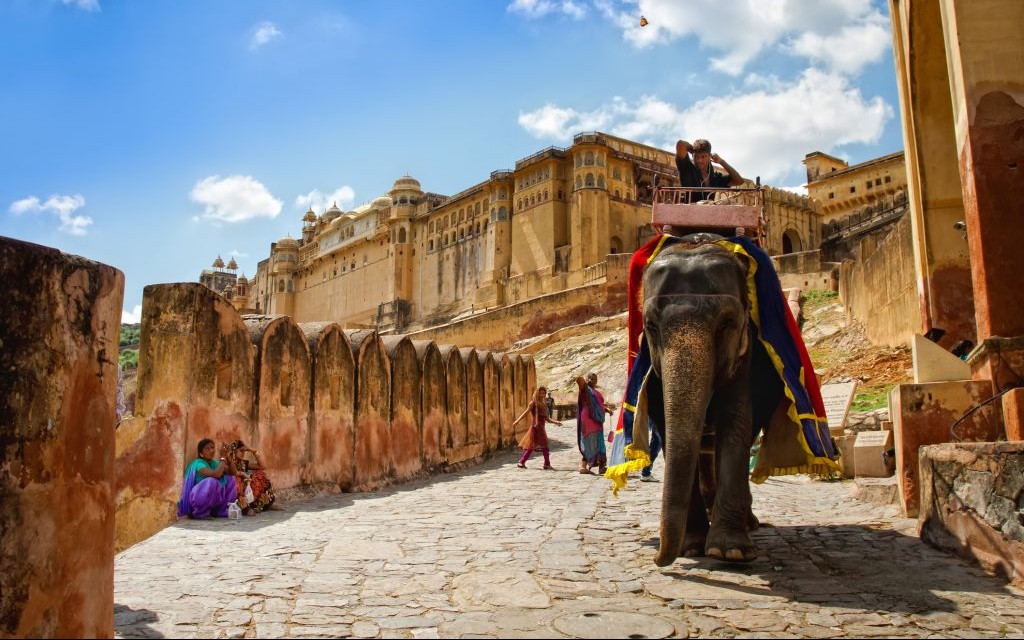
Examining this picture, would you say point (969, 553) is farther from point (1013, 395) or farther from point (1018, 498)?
point (1013, 395)

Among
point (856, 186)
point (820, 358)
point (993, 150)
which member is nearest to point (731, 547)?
point (993, 150)

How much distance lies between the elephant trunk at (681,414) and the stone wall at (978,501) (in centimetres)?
154

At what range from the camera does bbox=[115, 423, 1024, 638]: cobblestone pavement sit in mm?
3600

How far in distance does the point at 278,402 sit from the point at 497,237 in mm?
45058

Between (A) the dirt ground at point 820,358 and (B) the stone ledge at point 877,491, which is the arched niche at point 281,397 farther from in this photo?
(A) the dirt ground at point 820,358

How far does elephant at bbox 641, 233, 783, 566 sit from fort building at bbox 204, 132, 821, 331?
117 ft

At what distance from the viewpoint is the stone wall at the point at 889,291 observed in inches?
591

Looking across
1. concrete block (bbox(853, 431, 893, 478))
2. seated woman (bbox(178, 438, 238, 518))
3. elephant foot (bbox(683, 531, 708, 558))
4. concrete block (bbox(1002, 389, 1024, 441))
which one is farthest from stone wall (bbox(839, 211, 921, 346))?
seated woman (bbox(178, 438, 238, 518))

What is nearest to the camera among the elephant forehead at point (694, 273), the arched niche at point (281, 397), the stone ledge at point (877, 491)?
the elephant forehead at point (694, 273)

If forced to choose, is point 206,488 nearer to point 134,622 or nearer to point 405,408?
point 134,622

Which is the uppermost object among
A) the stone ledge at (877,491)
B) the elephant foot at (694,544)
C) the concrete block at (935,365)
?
the concrete block at (935,365)

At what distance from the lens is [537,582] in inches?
175

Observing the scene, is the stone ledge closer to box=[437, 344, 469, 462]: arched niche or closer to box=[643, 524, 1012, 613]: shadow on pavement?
box=[643, 524, 1012, 613]: shadow on pavement

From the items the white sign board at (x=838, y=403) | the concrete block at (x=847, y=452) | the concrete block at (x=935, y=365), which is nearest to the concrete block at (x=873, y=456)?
the concrete block at (x=847, y=452)
